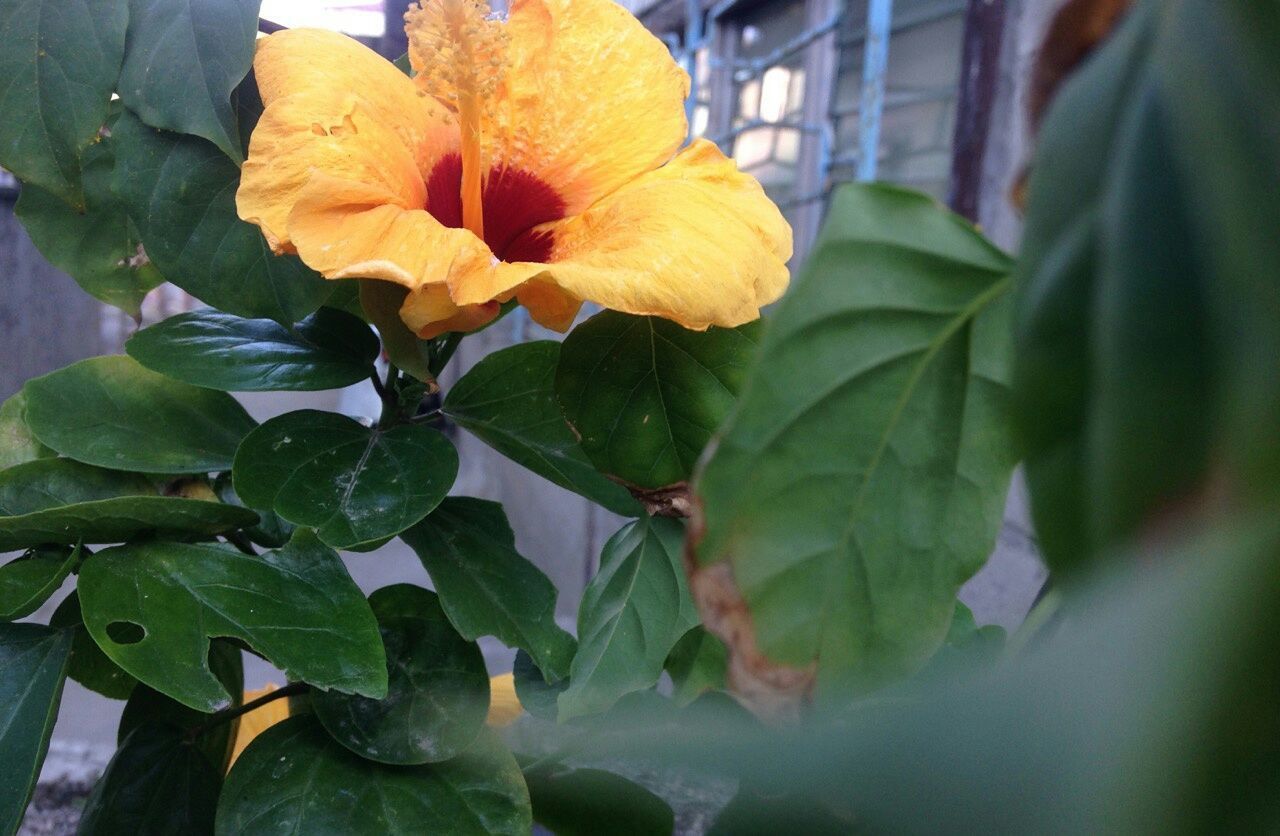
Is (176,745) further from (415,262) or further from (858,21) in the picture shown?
(858,21)

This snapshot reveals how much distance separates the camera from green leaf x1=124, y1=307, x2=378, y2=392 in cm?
Result: 40

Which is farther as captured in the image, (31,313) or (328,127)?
(31,313)

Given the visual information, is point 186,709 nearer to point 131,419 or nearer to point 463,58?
point 131,419

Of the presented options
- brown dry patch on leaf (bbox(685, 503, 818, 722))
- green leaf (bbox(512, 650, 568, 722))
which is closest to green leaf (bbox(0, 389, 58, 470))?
green leaf (bbox(512, 650, 568, 722))

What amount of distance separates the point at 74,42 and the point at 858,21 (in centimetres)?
102

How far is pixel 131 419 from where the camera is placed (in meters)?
Answer: 0.44

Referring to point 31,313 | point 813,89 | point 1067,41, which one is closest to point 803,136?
point 813,89

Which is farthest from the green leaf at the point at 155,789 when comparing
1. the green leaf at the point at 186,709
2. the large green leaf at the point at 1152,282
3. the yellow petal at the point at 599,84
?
the large green leaf at the point at 1152,282

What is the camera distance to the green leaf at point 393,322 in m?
0.37

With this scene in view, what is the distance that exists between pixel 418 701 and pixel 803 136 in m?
1.19

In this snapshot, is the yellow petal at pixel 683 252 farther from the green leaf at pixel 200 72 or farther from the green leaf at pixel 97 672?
the green leaf at pixel 97 672

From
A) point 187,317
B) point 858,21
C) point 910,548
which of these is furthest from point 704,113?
point 910,548

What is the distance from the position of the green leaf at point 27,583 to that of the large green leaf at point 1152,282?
0.37 metres

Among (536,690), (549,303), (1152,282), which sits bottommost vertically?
(536,690)
